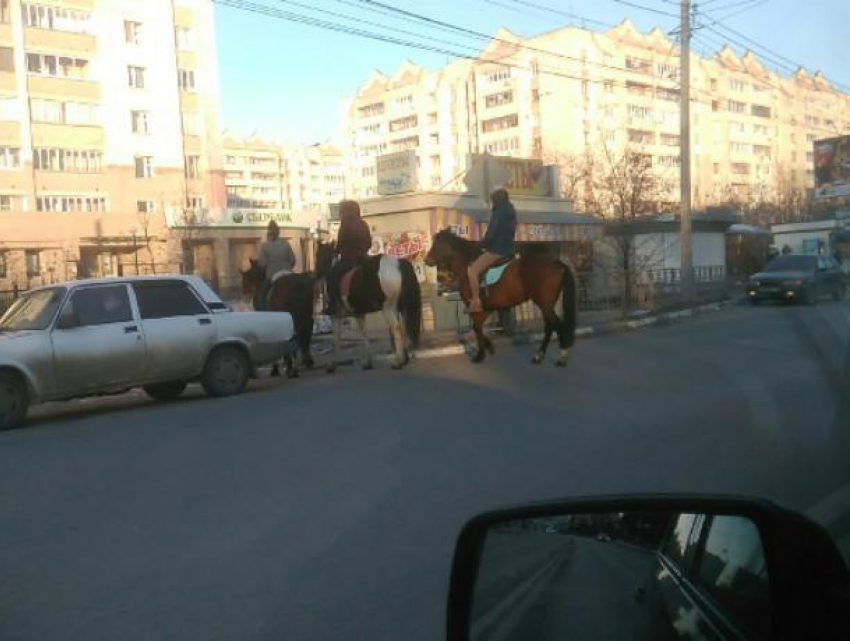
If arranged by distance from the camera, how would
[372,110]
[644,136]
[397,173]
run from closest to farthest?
[397,173] → [644,136] → [372,110]

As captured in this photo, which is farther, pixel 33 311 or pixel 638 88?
pixel 638 88

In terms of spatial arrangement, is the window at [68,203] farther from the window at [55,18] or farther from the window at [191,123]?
the window at [55,18]

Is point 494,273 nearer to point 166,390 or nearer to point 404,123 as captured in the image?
point 166,390

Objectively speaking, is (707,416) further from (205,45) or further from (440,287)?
(205,45)

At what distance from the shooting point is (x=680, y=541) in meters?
2.20

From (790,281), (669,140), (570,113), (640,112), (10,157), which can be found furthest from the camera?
(669,140)

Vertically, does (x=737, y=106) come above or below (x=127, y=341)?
above

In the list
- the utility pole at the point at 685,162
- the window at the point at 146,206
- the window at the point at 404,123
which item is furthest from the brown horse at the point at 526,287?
the window at the point at 404,123

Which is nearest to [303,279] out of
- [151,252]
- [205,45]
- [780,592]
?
[780,592]

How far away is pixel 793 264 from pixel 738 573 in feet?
82.8

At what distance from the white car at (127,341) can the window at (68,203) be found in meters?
46.1

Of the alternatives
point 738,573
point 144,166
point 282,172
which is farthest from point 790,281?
point 282,172

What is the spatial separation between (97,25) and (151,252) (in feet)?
54.0

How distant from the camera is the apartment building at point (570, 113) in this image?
196 ft
